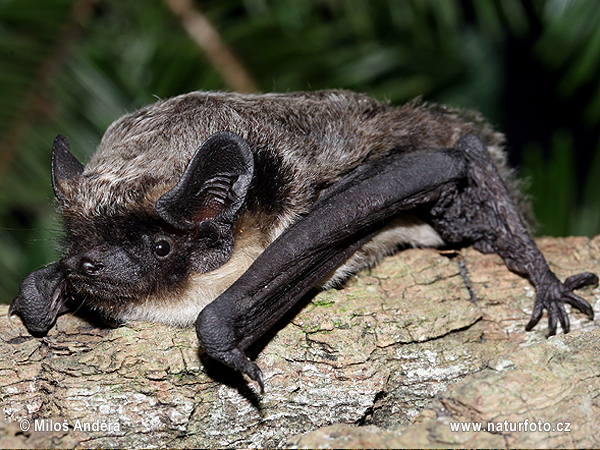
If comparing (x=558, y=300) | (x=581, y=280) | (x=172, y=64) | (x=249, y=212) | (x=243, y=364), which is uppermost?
(x=172, y=64)

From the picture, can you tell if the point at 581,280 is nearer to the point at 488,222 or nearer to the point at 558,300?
the point at 558,300

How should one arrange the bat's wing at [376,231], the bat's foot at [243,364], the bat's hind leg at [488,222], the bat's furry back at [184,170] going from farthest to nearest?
the bat's hind leg at [488,222] < the bat's furry back at [184,170] < the bat's wing at [376,231] < the bat's foot at [243,364]

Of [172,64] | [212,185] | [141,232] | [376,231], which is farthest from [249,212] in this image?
[172,64]

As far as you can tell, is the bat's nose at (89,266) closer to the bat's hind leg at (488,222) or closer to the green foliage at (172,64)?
the green foliage at (172,64)

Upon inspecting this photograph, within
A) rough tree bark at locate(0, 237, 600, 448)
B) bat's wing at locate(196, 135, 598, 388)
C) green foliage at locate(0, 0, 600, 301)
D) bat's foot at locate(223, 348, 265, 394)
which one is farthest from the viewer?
green foliage at locate(0, 0, 600, 301)

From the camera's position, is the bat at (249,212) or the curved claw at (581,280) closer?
the bat at (249,212)

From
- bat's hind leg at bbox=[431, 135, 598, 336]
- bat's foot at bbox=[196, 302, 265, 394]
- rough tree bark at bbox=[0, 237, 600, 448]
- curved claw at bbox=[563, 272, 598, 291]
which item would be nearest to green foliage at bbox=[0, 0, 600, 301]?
bat's hind leg at bbox=[431, 135, 598, 336]

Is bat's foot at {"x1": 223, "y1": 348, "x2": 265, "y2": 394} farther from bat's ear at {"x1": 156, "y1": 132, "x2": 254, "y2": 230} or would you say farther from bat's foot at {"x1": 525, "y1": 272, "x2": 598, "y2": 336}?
bat's foot at {"x1": 525, "y1": 272, "x2": 598, "y2": 336}

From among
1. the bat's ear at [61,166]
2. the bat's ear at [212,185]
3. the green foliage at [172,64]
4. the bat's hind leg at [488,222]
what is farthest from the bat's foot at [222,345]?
the bat's hind leg at [488,222]
